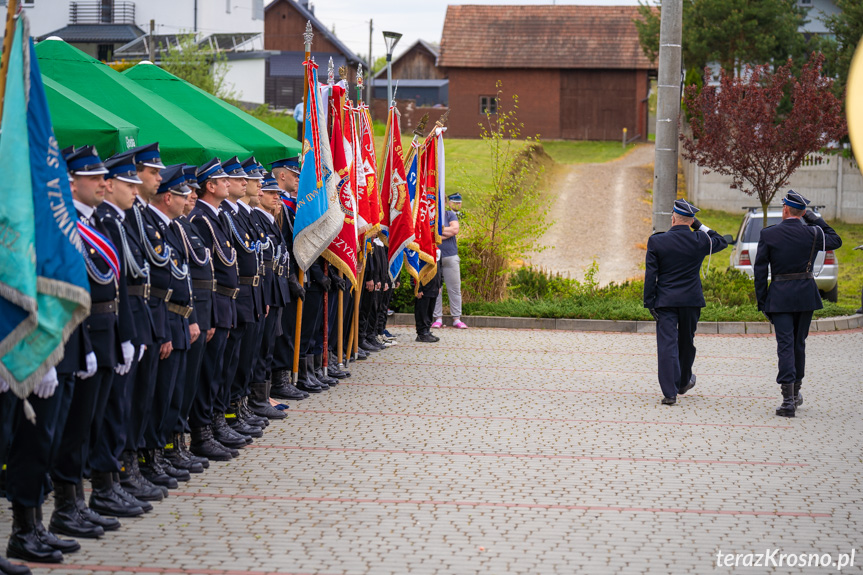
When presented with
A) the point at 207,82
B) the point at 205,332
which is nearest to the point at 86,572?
the point at 205,332

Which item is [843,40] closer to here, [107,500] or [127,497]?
[127,497]

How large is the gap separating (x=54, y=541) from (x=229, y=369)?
119 inches

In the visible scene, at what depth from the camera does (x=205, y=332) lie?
26.3 ft

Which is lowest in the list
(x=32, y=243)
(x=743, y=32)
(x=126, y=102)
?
(x=32, y=243)

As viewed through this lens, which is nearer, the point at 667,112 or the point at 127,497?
the point at 127,497

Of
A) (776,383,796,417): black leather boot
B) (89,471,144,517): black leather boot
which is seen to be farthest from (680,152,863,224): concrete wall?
(89,471,144,517): black leather boot

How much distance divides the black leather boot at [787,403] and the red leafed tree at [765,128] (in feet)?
55.7

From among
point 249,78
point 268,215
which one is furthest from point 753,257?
point 249,78

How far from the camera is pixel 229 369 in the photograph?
8852 mm

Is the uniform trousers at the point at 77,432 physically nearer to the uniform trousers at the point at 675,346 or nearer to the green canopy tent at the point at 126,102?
the green canopy tent at the point at 126,102

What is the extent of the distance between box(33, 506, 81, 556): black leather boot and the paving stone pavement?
0.30 ft

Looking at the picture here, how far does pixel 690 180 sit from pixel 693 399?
2763 cm

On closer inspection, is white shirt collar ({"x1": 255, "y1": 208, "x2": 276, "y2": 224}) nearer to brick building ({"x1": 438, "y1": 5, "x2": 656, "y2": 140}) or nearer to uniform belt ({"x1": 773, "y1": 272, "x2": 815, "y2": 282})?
uniform belt ({"x1": 773, "y1": 272, "x2": 815, "y2": 282})

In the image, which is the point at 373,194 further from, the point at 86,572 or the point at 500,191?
the point at 86,572
